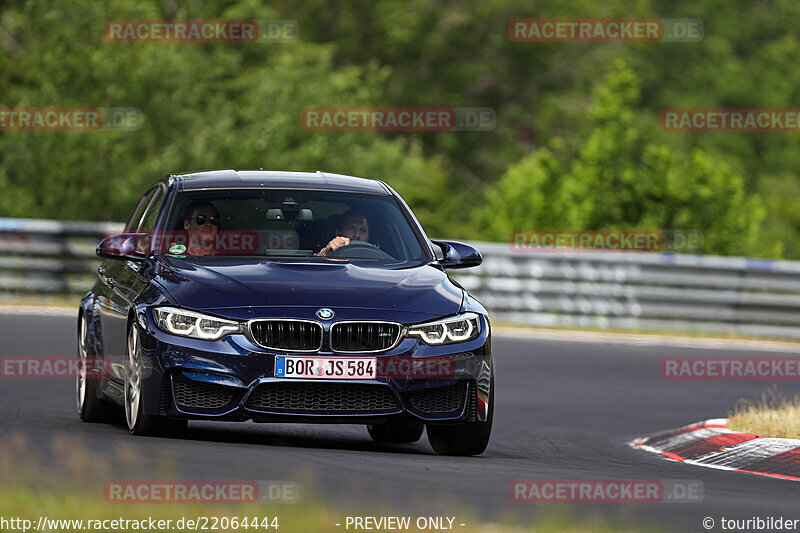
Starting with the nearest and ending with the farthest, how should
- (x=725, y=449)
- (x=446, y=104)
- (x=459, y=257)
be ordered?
(x=459, y=257), (x=725, y=449), (x=446, y=104)

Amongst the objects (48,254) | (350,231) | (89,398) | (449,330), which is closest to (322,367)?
(449,330)

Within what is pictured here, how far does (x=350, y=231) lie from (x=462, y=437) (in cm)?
142

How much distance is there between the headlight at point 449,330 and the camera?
914 centimetres

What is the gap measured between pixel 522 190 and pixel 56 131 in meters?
14.2

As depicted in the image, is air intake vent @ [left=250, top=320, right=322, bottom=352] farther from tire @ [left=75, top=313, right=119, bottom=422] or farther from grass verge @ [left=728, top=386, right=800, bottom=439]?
grass verge @ [left=728, top=386, right=800, bottom=439]

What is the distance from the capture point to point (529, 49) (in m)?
60.8

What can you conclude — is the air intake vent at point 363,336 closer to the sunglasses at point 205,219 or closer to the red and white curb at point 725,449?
the sunglasses at point 205,219

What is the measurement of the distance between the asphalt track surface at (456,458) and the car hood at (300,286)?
0.78 m

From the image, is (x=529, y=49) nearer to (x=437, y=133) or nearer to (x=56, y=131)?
(x=437, y=133)

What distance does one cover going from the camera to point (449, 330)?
30.4 ft

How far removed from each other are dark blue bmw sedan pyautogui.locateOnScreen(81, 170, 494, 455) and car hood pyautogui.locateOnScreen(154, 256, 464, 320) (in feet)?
0.03

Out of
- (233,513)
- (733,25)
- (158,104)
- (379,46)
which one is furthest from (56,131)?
(733,25)

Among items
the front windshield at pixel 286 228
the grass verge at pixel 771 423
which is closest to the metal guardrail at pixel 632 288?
the grass verge at pixel 771 423

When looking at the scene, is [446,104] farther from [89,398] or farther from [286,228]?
[286,228]
